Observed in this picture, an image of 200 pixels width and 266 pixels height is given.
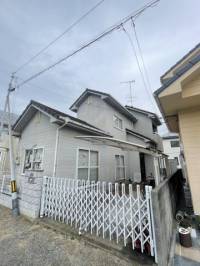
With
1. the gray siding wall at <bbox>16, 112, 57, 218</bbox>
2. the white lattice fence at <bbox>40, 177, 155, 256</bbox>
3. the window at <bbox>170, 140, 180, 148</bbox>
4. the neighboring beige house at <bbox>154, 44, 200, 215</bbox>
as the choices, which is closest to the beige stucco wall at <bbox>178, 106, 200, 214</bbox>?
the neighboring beige house at <bbox>154, 44, 200, 215</bbox>

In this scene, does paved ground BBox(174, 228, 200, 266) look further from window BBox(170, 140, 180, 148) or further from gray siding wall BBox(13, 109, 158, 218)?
window BBox(170, 140, 180, 148)

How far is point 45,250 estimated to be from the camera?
324 centimetres

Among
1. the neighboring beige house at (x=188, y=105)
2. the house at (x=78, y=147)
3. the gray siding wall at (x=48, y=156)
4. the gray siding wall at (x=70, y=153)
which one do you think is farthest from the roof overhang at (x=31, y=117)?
the neighboring beige house at (x=188, y=105)

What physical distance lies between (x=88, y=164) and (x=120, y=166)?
153 inches

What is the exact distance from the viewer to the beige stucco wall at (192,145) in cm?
418

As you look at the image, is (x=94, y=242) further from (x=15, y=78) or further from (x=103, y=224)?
(x=15, y=78)

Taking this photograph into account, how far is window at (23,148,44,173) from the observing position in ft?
23.4

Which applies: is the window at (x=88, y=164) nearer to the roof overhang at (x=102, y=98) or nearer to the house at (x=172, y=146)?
the roof overhang at (x=102, y=98)

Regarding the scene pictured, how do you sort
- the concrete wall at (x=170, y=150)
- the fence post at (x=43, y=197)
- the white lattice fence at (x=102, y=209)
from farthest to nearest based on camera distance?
the concrete wall at (x=170, y=150), the fence post at (x=43, y=197), the white lattice fence at (x=102, y=209)

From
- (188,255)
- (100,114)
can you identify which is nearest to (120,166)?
(100,114)

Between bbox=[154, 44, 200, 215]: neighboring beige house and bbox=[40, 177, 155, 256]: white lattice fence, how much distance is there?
1.82m

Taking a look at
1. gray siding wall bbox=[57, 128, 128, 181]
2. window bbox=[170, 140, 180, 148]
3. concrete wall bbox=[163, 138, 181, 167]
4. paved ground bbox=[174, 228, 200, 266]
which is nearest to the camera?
paved ground bbox=[174, 228, 200, 266]

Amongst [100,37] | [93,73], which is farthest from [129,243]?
[93,73]

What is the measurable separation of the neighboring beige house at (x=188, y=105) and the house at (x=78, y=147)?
3.41ft
